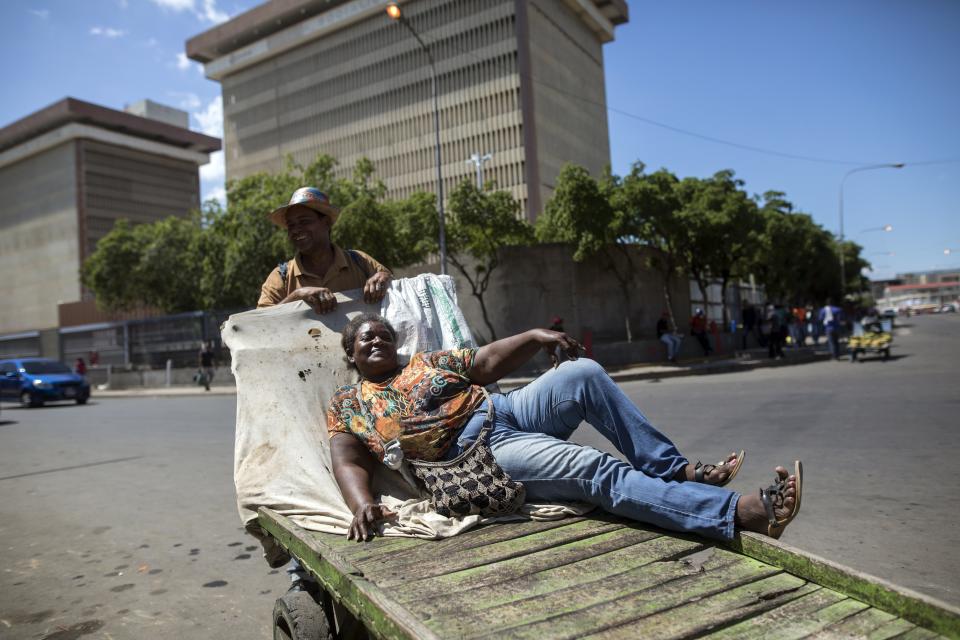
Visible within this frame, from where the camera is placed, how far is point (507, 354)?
126 inches

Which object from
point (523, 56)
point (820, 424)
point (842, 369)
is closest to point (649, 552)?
point (820, 424)

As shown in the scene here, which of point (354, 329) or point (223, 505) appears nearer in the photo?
point (354, 329)

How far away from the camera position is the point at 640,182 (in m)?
21.8

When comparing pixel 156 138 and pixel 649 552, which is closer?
pixel 649 552

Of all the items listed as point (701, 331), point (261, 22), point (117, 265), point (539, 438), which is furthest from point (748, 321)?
point (261, 22)

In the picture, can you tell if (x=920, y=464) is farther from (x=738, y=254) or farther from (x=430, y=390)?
(x=738, y=254)

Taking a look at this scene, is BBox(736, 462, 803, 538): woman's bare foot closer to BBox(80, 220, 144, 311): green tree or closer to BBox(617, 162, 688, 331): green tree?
BBox(617, 162, 688, 331): green tree

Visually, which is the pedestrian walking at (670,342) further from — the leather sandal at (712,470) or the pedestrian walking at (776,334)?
the leather sandal at (712,470)

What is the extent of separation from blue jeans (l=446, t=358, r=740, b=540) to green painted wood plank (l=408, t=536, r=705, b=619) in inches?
5.1

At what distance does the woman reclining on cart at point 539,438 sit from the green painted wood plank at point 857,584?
115 mm

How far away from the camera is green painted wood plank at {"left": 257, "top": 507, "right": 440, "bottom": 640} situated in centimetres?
174

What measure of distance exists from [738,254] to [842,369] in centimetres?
1167

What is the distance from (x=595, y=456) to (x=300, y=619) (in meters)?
1.31

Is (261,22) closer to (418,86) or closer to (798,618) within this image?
(418,86)
